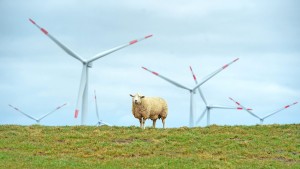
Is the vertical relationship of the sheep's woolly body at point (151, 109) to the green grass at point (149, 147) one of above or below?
above

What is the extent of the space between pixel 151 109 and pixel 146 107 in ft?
3.50

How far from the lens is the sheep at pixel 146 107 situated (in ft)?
121

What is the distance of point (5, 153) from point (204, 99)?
1533 inches

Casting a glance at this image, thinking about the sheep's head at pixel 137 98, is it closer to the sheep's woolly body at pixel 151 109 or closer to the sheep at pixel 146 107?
the sheep at pixel 146 107

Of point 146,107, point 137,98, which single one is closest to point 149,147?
point 137,98

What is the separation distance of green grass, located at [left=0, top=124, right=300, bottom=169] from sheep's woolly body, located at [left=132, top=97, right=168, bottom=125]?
236cm

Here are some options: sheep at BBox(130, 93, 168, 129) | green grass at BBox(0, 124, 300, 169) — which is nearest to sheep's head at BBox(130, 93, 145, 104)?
sheep at BBox(130, 93, 168, 129)

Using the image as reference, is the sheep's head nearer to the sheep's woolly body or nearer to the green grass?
the sheep's woolly body

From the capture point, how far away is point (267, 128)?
34531mm

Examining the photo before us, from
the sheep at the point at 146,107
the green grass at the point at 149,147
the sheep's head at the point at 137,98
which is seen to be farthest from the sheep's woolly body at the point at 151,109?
the green grass at the point at 149,147

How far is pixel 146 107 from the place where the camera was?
37156 mm

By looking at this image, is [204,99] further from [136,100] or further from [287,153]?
[287,153]

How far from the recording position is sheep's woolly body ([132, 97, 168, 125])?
36969mm

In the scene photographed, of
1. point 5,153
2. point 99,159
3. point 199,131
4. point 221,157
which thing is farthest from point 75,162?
point 199,131
